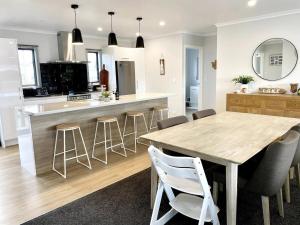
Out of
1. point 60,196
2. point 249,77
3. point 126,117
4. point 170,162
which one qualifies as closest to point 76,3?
point 126,117

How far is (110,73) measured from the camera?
21.5 ft

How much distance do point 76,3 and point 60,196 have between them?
2.76 m

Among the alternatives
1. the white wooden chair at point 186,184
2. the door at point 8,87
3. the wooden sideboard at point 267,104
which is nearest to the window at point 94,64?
the door at point 8,87

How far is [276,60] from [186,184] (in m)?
3.99

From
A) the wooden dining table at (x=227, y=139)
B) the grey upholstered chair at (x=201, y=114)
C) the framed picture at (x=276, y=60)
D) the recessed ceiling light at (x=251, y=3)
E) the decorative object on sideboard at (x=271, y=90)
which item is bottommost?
the wooden dining table at (x=227, y=139)

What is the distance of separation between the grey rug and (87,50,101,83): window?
4603 millimetres

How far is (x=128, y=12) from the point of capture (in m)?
4.07

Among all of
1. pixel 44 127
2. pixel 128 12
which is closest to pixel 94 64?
pixel 128 12

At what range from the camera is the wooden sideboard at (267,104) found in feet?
13.6

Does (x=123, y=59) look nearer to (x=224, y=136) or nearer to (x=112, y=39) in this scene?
(x=112, y=39)

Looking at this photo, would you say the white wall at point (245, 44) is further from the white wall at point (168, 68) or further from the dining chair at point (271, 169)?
the dining chair at point (271, 169)

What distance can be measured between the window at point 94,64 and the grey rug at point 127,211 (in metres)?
4.60

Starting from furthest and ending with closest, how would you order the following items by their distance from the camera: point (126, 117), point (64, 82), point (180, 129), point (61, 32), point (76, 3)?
point (64, 82)
point (61, 32)
point (126, 117)
point (76, 3)
point (180, 129)

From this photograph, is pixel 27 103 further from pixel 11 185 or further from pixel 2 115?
pixel 11 185
